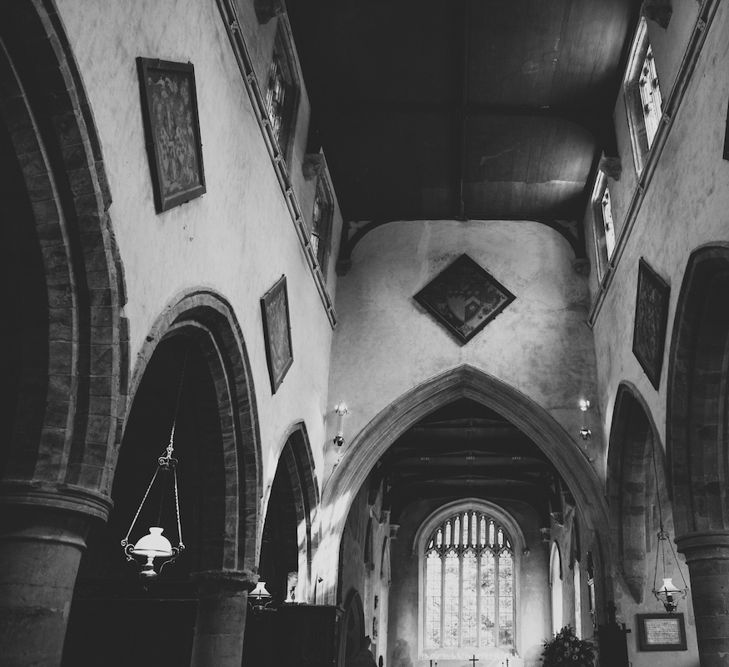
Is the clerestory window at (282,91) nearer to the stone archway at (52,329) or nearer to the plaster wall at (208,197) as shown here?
the plaster wall at (208,197)

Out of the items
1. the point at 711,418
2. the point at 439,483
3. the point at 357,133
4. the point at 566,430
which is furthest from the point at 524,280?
the point at 439,483

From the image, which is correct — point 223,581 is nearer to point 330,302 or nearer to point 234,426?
point 234,426

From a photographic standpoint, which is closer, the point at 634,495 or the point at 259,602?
the point at 259,602

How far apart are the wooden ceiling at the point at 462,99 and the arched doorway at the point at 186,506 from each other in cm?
477

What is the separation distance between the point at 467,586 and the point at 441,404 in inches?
443

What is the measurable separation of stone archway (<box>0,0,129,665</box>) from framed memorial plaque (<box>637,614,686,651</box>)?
8.73 m

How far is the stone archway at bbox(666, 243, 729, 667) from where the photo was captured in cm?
772

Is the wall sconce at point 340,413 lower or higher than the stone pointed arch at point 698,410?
higher

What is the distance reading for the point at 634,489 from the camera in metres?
11.3

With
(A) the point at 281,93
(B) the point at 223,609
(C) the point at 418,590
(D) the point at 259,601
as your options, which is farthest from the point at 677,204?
(C) the point at 418,590

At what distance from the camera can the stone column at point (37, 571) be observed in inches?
165

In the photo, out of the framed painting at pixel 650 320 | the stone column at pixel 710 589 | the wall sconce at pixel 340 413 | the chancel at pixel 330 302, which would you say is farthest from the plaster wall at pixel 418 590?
the stone column at pixel 710 589

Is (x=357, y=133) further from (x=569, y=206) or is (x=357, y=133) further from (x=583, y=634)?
(x=583, y=634)

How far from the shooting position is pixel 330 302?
42.5ft
